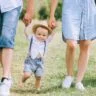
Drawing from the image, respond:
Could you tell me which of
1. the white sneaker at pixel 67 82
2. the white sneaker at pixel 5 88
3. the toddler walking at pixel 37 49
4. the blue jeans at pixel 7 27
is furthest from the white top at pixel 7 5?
the white sneaker at pixel 67 82

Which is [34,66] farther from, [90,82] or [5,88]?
[90,82]

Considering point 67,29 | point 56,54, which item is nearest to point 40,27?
point 67,29

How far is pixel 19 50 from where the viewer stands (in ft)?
40.1

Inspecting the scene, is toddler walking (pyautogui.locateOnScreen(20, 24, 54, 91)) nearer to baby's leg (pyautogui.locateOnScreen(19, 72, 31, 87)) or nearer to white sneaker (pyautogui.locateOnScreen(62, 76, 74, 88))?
baby's leg (pyautogui.locateOnScreen(19, 72, 31, 87))

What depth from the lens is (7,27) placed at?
6.77 metres

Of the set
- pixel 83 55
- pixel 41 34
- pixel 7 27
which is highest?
pixel 7 27

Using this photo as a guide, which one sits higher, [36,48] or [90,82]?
[36,48]

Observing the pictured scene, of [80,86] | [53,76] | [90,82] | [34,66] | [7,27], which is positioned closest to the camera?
[7,27]

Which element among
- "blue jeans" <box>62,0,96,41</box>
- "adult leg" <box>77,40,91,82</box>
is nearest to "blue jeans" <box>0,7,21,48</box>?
"blue jeans" <box>62,0,96,41</box>

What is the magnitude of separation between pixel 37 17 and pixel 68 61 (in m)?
13.6

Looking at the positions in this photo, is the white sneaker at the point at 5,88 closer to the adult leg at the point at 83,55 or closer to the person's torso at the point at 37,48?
the person's torso at the point at 37,48

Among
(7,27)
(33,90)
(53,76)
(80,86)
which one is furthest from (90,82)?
(7,27)

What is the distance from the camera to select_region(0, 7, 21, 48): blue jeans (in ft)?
22.2

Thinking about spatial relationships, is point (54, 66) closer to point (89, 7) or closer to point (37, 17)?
point (89, 7)
